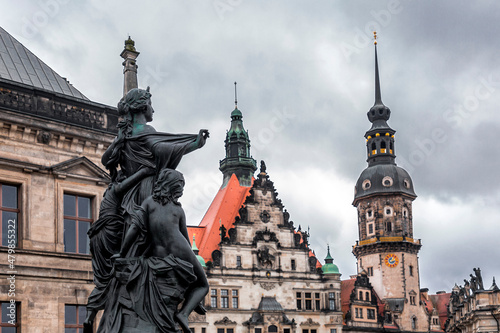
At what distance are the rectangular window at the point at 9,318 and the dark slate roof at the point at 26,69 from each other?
272 inches

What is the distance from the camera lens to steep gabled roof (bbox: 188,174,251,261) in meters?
49.4

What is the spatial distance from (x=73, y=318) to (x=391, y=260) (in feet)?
163

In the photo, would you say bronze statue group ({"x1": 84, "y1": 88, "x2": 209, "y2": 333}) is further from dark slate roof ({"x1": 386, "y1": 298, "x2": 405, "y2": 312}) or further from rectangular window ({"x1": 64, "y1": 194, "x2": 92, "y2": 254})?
dark slate roof ({"x1": 386, "y1": 298, "x2": 405, "y2": 312})

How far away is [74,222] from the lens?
2044cm

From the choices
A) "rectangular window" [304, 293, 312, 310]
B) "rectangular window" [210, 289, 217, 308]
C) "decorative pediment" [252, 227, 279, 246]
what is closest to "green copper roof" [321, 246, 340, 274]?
"rectangular window" [304, 293, 312, 310]

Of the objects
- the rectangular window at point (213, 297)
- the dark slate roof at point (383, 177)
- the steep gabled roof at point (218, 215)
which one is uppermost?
the dark slate roof at point (383, 177)

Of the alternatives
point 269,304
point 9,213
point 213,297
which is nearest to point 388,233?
point 269,304

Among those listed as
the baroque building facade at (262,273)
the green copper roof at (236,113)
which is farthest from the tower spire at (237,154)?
the baroque building facade at (262,273)

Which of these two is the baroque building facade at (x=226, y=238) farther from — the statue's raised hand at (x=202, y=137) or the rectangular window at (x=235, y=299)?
the statue's raised hand at (x=202, y=137)

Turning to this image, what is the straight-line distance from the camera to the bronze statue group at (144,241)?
17.4 feet

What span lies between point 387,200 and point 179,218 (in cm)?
6396

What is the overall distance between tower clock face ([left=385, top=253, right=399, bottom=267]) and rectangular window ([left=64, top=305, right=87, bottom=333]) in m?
49.1

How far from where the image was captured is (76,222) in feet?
67.2

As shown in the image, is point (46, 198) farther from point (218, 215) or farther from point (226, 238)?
point (218, 215)
